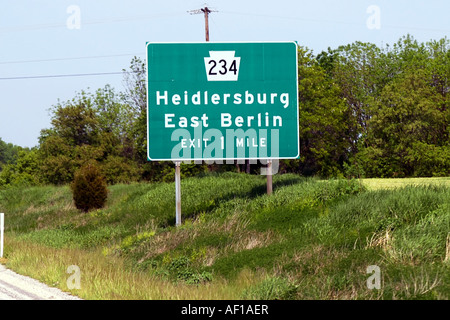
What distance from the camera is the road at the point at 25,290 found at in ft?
33.4

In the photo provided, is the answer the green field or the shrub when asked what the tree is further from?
the green field

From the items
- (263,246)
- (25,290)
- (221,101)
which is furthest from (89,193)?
(25,290)

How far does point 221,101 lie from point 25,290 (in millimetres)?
12028

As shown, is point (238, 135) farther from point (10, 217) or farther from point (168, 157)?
point (10, 217)

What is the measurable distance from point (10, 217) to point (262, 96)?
88.5ft

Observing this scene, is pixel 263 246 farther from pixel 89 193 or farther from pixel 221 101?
pixel 89 193

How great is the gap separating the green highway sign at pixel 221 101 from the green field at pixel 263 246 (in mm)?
2478

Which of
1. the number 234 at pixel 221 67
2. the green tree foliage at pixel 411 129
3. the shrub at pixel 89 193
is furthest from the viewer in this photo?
the green tree foliage at pixel 411 129

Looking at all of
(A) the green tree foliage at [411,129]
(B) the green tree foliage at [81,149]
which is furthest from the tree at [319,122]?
(B) the green tree foliage at [81,149]

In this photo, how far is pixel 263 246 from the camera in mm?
17297

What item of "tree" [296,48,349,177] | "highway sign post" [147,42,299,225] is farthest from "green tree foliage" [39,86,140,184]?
"highway sign post" [147,42,299,225]

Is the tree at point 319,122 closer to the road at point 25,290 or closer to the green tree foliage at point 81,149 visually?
the green tree foliage at point 81,149

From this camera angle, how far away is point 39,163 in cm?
6012
